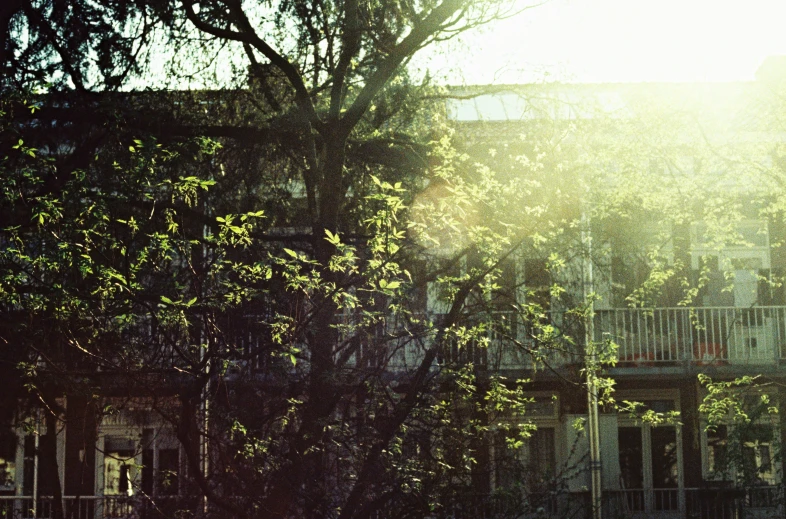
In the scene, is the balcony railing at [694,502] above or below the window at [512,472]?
below

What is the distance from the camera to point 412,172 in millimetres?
14297

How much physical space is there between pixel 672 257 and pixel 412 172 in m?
8.90

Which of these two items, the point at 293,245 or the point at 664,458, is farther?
the point at 664,458

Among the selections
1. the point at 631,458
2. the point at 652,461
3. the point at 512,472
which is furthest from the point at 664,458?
the point at 512,472

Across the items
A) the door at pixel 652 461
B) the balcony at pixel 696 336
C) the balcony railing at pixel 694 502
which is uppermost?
the balcony at pixel 696 336

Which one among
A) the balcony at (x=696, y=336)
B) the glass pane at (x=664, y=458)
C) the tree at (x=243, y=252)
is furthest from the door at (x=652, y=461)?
the tree at (x=243, y=252)

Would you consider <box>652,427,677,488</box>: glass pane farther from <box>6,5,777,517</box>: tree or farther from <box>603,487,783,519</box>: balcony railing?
<box>6,5,777,517</box>: tree

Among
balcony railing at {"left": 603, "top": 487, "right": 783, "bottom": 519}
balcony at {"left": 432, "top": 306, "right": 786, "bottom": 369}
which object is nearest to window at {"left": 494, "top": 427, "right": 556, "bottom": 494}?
balcony railing at {"left": 603, "top": 487, "right": 783, "bottom": 519}

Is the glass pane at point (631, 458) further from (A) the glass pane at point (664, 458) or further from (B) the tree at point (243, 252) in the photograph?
(B) the tree at point (243, 252)

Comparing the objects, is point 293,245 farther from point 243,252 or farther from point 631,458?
point 631,458

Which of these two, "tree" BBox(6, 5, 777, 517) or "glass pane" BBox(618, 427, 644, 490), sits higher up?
"tree" BBox(6, 5, 777, 517)

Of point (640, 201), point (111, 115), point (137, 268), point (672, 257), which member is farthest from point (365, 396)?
point (672, 257)

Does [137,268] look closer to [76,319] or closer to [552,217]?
[76,319]

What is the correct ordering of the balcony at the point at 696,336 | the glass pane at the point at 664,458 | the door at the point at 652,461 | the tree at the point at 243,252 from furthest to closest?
the glass pane at the point at 664,458, the door at the point at 652,461, the balcony at the point at 696,336, the tree at the point at 243,252
